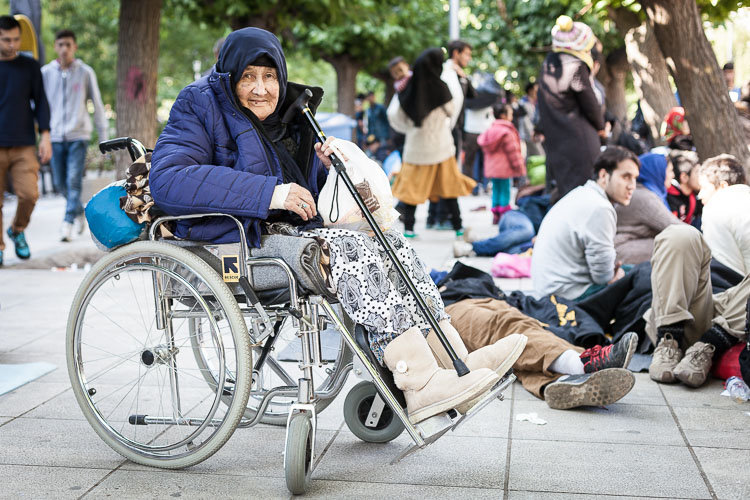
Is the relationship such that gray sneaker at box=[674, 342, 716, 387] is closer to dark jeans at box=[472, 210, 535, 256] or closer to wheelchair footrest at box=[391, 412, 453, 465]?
wheelchair footrest at box=[391, 412, 453, 465]

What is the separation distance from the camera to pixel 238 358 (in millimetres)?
3072

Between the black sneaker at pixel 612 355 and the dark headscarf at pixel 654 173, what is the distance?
2948mm

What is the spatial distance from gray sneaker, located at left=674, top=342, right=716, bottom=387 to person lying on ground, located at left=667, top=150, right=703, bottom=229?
2.88 m

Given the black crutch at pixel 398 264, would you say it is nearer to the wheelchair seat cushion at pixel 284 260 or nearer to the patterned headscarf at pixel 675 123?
the wheelchair seat cushion at pixel 284 260

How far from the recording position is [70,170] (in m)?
9.80

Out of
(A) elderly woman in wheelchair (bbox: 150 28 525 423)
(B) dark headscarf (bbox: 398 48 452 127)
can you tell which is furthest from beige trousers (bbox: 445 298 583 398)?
(B) dark headscarf (bbox: 398 48 452 127)

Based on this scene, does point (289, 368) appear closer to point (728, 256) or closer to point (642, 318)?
point (642, 318)

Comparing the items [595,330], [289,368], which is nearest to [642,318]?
[595,330]

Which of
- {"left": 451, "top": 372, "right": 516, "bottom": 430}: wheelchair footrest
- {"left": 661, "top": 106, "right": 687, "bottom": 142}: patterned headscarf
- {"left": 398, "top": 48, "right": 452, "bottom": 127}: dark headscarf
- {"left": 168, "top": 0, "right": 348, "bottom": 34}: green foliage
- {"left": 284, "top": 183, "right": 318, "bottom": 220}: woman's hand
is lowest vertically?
{"left": 451, "top": 372, "right": 516, "bottom": 430}: wheelchair footrest

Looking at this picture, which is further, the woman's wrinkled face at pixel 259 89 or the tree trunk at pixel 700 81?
the tree trunk at pixel 700 81

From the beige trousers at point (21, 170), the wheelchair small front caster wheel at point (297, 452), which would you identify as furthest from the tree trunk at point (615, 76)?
the wheelchair small front caster wheel at point (297, 452)

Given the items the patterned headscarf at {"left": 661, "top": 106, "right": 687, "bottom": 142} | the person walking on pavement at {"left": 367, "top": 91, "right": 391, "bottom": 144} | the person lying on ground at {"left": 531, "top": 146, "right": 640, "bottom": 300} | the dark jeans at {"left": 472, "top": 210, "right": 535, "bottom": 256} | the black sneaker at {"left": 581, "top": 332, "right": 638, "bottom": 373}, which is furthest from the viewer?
the person walking on pavement at {"left": 367, "top": 91, "right": 391, "bottom": 144}

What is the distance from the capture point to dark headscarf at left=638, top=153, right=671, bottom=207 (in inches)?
275

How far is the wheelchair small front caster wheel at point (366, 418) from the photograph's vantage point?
12.2ft
